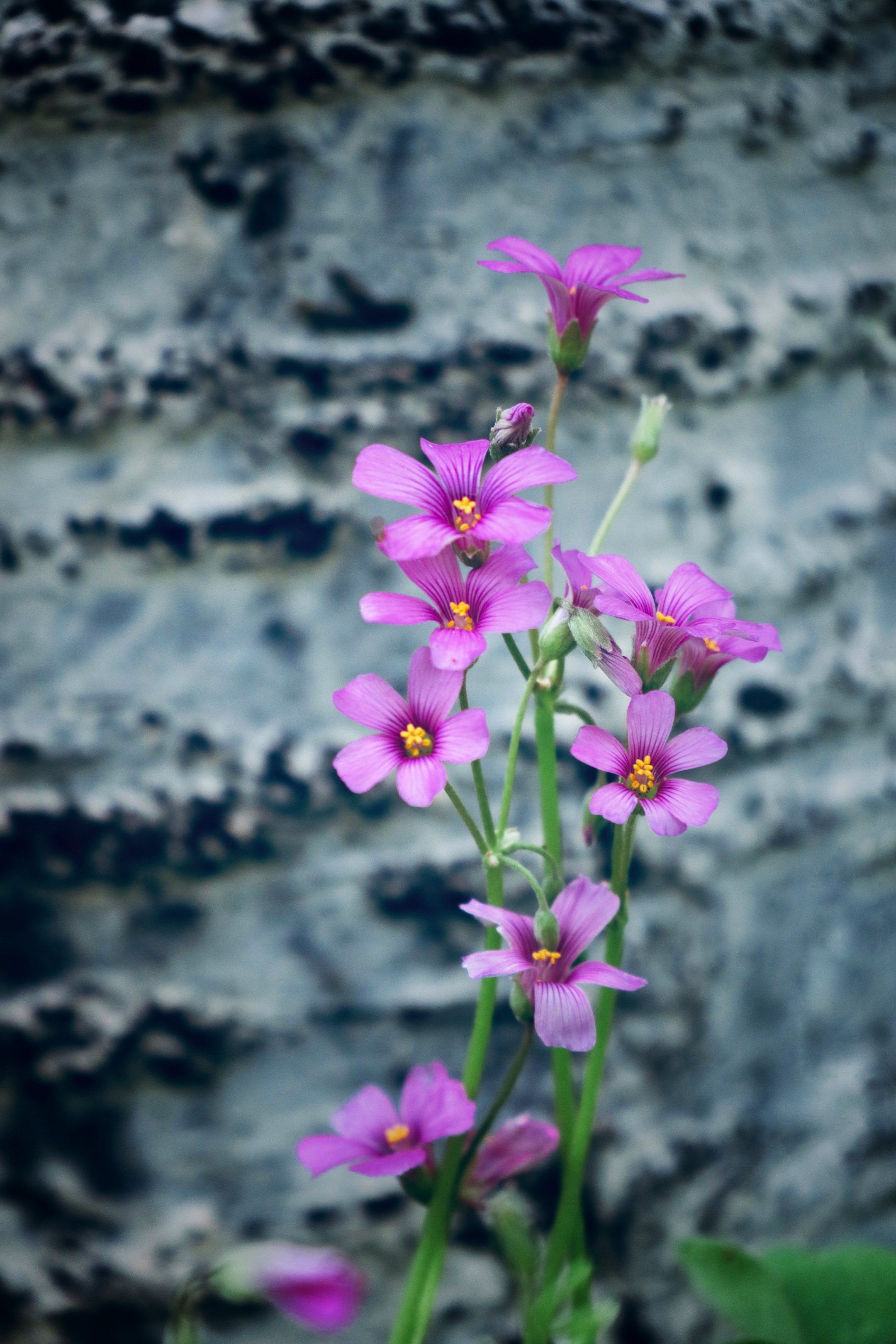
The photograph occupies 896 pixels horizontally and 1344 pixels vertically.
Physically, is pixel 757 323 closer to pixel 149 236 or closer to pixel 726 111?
pixel 726 111

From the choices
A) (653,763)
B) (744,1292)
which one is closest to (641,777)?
(653,763)

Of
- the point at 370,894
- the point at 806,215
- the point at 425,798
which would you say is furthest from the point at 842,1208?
the point at 806,215

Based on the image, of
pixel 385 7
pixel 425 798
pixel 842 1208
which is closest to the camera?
pixel 425 798

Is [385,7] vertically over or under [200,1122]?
over

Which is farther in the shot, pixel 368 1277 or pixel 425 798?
pixel 368 1277

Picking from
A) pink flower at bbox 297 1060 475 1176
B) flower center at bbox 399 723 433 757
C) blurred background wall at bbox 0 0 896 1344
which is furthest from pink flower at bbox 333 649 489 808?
blurred background wall at bbox 0 0 896 1344

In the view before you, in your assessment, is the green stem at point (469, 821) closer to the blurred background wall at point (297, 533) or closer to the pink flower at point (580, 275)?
the pink flower at point (580, 275)

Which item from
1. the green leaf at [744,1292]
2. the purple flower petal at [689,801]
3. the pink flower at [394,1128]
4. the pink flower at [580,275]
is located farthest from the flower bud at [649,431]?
the green leaf at [744,1292]
